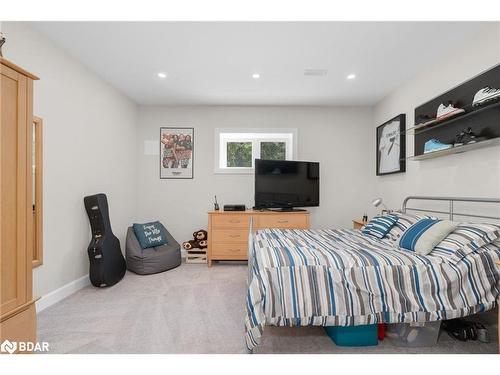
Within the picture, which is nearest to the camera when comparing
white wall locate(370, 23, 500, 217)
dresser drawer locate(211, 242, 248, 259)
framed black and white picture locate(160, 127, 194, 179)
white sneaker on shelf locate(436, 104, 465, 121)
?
white wall locate(370, 23, 500, 217)

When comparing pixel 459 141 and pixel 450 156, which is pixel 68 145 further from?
pixel 450 156

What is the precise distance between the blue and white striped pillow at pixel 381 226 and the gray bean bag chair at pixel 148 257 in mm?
2575

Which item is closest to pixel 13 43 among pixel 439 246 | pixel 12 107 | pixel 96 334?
pixel 12 107

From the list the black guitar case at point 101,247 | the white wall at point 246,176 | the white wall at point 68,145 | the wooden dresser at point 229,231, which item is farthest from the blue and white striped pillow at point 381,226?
the white wall at point 68,145

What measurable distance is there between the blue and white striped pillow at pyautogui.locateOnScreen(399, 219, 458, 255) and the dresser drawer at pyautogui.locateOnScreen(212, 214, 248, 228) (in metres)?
2.06

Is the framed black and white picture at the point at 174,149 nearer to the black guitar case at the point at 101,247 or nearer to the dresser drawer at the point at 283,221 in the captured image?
the black guitar case at the point at 101,247

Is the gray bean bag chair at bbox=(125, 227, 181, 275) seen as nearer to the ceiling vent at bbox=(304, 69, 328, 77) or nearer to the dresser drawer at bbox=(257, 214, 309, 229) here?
the dresser drawer at bbox=(257, 214, 309, 229)

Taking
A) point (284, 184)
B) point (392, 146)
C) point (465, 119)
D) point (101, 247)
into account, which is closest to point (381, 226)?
point (465, 119)

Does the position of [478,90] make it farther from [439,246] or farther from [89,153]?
[89,153]

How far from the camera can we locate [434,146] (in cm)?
242

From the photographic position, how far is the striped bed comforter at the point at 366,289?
4.97 feet

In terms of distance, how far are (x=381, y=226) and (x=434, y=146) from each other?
97 cm

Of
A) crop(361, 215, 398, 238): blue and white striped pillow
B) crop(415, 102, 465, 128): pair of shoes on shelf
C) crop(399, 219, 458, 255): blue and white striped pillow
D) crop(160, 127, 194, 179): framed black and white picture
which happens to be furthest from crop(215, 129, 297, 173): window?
crop(399, 219, 458, 255): blue and white striped pillow

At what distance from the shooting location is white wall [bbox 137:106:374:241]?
13.2ft
